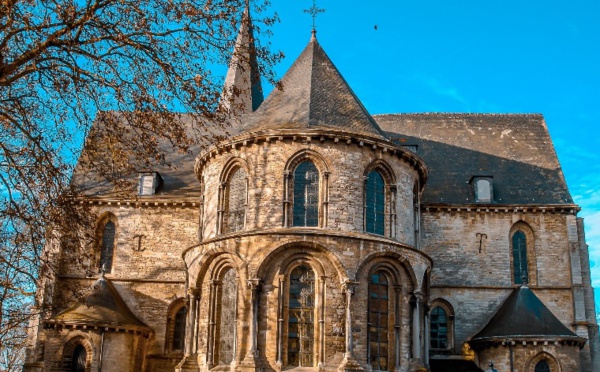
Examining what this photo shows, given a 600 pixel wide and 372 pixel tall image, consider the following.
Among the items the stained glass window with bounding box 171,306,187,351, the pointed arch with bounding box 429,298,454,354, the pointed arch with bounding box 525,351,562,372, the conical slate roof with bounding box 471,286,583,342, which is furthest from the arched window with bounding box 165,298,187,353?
the pointed arch with bounding box 525,351,562,372

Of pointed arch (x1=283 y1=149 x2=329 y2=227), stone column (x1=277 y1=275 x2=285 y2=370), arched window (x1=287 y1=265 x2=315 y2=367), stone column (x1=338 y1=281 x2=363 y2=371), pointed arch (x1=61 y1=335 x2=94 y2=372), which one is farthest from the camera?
pointed arch (x1=61 y1=335 x2=94 y2=372)

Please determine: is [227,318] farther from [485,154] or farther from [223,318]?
[485,154]

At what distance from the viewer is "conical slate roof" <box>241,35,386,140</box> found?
69.9 ft

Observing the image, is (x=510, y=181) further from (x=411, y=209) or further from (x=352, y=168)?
(x=352, y=168)

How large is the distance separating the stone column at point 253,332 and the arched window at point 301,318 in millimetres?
909

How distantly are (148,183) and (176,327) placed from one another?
5988 millimetres

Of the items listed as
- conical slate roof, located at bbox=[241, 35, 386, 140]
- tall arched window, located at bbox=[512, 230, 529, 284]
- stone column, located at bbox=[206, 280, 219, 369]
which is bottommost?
stone column, located at bbox=[206, 280, 219, 369]

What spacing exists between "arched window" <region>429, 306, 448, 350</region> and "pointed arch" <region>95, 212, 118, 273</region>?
13085mm

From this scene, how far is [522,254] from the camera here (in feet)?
94.1

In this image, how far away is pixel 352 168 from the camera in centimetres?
2072

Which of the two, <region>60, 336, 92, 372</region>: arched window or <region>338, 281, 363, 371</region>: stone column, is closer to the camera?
<region>338, 281, 363, 371</region>: stone column

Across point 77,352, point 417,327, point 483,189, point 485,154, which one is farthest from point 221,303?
point 485,154

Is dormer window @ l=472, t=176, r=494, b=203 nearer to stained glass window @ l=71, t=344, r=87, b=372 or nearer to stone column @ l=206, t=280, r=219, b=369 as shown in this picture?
stone column @ l=206, t=280, r=219, b=369

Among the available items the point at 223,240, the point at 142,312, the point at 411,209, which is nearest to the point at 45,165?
the point at 223,240
